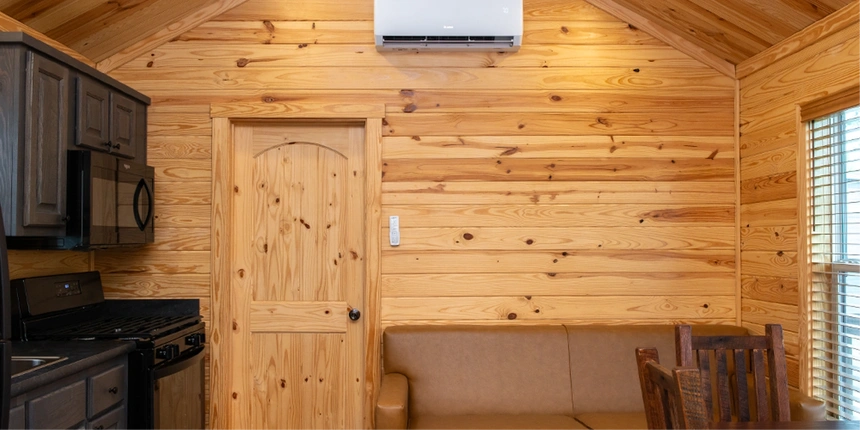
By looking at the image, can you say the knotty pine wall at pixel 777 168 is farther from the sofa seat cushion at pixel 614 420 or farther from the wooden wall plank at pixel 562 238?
the sofa seat cushion at pixel 614 420

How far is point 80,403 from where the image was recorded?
2.51 meters

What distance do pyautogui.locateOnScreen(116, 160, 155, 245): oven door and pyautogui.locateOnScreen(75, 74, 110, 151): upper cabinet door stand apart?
0.16 m

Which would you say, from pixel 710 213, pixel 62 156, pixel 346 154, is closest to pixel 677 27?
pixel 710 213

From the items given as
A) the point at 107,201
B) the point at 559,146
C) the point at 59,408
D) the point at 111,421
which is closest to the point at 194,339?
the point at 111,421

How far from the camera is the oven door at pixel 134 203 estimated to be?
325 centimetres

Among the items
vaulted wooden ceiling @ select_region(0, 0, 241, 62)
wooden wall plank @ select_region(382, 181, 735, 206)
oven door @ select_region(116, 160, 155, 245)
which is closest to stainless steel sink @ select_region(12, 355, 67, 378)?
oven door @ select_region(116, 160, 155, 245)

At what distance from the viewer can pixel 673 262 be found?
3.81 m

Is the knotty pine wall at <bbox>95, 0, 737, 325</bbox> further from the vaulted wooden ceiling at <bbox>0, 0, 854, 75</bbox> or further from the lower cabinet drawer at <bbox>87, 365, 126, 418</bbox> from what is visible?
the lower cabinet drawer at <bbox>87, 365, 126, 418</bbox>

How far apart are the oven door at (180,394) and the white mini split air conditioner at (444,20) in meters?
1.86

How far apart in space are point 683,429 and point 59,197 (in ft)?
8.20

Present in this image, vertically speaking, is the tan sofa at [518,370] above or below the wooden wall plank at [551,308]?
below

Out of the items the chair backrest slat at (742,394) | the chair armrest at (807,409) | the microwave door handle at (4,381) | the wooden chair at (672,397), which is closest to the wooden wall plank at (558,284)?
the chair armrest at (807,409)

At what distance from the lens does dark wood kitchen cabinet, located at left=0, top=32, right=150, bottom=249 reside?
262 cm

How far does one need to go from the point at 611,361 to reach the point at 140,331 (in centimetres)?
223
